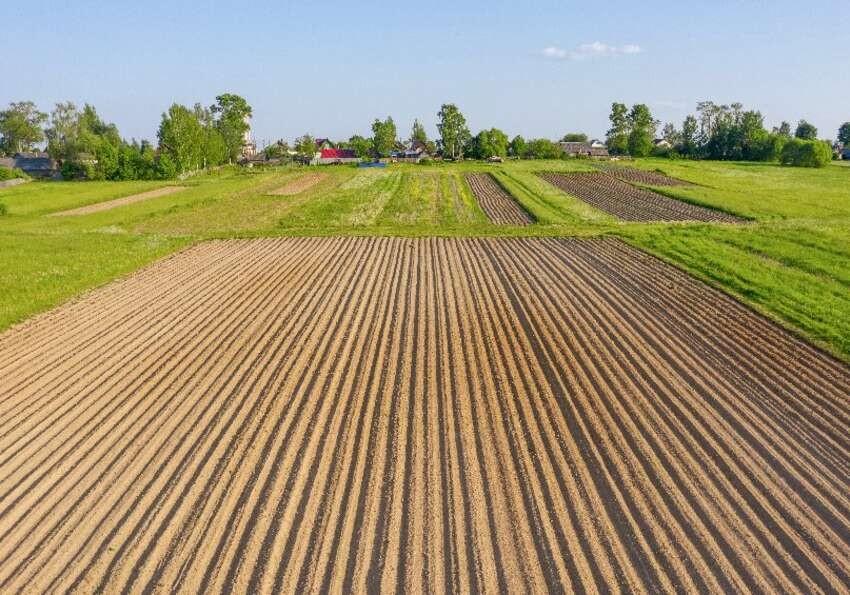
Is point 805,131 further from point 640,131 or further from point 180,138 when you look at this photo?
point 180,138

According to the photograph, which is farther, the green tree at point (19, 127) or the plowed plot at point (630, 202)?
the green tree at point (19, 127)

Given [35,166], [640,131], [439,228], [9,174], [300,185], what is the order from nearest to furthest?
[439,228], [300,185], [9,174], [35,166], [640,131]

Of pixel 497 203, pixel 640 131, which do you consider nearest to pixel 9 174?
pixel 497 203

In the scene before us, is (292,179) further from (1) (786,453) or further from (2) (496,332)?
(1) (786,453)

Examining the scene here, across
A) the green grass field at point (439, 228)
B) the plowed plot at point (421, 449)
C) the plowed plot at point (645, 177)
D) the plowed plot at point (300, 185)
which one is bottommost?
the plowed plot at point (421, 449)

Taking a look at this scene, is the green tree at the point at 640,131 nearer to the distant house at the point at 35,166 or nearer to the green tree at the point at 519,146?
the green tree at the point at 519,146

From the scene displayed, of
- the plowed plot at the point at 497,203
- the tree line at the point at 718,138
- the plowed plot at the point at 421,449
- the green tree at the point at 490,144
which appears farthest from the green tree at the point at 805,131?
the plowed plot at the point at 421,449

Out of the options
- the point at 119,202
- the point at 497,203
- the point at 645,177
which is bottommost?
the point at 119,202
